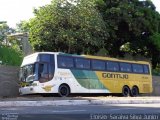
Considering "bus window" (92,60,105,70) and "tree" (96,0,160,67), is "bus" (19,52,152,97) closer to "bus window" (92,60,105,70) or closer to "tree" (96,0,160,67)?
"bus window" (92,60,105,70)

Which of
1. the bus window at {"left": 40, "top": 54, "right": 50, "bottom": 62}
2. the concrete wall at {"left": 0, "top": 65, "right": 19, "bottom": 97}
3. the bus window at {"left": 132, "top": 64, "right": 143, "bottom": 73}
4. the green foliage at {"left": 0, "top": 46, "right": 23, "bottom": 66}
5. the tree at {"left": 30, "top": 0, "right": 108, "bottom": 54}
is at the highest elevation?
the tree at {"left": 30, "top": 0, "right": 108, "bottom": 54}

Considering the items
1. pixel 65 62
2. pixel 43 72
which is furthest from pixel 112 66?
pixel 43 72

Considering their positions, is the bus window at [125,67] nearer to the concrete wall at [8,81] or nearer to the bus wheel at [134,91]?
the bus wheel at [134,91]

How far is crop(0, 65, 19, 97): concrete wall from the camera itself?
25.7 metres

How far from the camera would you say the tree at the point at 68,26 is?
3231cm

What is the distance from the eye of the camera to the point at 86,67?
1051 inches

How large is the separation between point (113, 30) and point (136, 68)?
6.46m

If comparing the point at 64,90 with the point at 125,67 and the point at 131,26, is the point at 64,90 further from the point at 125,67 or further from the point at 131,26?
the point at 131,26

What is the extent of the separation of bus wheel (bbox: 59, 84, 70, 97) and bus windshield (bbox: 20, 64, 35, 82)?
184 cm

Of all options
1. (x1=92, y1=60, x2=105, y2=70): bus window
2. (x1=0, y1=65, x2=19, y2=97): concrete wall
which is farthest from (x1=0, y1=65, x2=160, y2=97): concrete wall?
(x1=92, y1=60, x2=105, y2=70): bus window

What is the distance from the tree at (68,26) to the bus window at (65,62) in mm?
6313

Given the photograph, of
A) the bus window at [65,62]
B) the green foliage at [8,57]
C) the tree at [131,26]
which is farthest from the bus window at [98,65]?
the tree at [131,26]

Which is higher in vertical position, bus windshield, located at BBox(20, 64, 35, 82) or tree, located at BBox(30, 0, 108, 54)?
tree, located at BBox(30, 0, 108, 54)

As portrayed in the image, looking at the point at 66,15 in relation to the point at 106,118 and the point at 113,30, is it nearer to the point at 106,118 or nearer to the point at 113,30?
the point at 113,30
